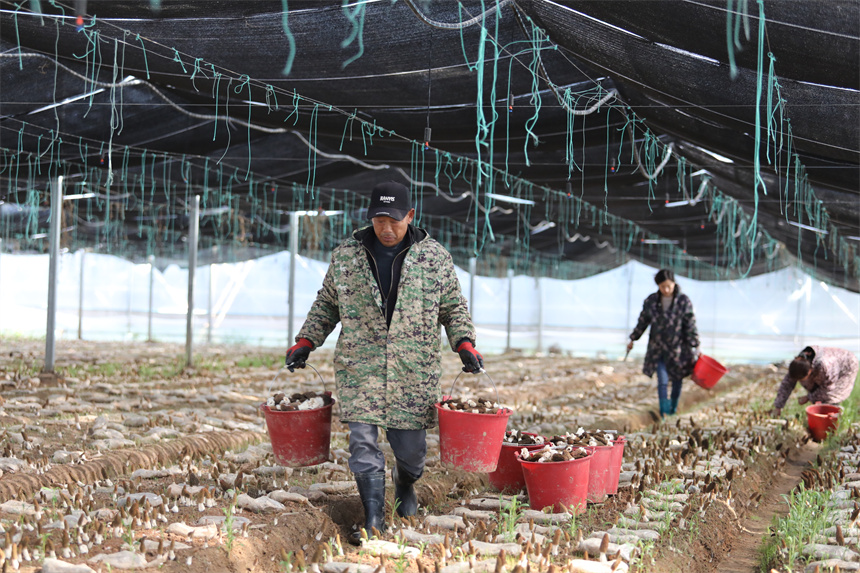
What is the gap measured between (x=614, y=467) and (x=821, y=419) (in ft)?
10.7

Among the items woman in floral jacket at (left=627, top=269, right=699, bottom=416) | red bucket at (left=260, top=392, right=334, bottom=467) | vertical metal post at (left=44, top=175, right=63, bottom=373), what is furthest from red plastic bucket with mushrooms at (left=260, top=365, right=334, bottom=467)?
vertical metal post at (left=44, top=175, right=63, bottom=373)

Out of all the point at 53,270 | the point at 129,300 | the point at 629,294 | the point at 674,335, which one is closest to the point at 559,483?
the point at 674,335

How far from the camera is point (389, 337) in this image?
3582 mm

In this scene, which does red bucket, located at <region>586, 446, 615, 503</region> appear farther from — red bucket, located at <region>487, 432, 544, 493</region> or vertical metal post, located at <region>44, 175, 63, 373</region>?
vertical metal post, located at <region>44, 175, 63, 373</region>

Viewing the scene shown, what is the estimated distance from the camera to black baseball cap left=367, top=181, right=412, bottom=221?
352cm

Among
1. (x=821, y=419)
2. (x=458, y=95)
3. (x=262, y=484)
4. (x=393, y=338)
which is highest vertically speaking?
(x=458, y=95)

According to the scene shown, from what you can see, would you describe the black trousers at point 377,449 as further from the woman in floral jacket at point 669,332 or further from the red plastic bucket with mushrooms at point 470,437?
the woman in floral jacket at point 669,332

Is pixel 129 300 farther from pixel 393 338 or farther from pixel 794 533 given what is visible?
pixel 794 533

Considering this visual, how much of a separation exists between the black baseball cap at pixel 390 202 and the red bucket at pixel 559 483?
1.32 meters

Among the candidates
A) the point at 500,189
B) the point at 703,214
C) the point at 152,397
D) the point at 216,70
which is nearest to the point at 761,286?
the point at 703,214

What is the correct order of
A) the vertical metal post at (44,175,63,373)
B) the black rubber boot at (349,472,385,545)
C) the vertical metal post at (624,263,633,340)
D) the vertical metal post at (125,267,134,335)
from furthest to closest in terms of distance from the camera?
the vertical metal post at (125,267,134,335), the vertical metal post at (624,263,633,340), the vertical metal post at (44,175,63,373), the black rubber boot at (349,472,385,545)

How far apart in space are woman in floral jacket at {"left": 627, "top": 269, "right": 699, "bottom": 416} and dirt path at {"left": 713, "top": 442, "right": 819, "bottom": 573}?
48.6 inches

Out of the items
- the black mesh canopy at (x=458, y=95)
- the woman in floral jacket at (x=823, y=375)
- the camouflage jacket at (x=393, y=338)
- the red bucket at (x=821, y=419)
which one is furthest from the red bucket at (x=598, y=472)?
the red bucket at (x=821, y=419)

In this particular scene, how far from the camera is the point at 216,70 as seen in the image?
513cm
